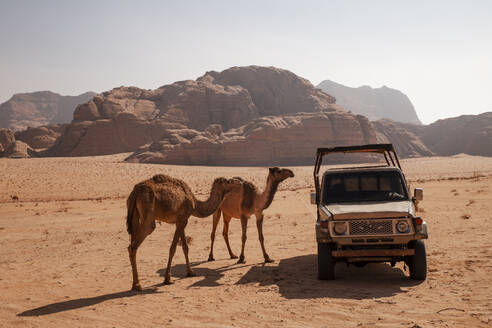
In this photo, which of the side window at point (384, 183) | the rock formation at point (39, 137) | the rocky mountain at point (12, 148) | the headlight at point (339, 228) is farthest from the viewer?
the rock formation at point (39, 137)

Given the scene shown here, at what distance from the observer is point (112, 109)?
9538 cm

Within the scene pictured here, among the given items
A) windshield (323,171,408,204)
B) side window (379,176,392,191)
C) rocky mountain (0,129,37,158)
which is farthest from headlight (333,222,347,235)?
rocky mountain (0,129,37,158)

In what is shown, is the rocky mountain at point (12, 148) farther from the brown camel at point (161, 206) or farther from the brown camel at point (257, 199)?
the brown camel at point (161, 206)

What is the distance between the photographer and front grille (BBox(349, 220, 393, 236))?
7.12 meters

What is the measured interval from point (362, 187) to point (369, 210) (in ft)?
4.83

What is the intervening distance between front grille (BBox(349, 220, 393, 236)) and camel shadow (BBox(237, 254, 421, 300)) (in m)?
1.00

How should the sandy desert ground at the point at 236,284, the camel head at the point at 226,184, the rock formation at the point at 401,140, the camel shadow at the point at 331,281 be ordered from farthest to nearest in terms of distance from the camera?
the rock formation at the point at 401,140 < the camel head at the point at 226,184 < the camel shadow at the point at 331,281 < the sandy desert ground at the point at 236,284

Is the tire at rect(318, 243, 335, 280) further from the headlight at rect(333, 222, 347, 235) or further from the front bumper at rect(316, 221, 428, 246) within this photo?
the headlight at rect(333, 222, 347, 235)

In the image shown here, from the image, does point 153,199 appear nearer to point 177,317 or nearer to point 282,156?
point 177,317

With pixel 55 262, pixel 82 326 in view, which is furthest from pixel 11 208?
pixel 82 326

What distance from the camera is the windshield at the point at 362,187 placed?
8570mm

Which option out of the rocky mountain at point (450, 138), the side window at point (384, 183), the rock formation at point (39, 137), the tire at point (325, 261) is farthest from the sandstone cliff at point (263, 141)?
the tire at point (325, 261)

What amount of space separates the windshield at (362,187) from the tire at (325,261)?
138 cm

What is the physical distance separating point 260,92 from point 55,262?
11733cm
